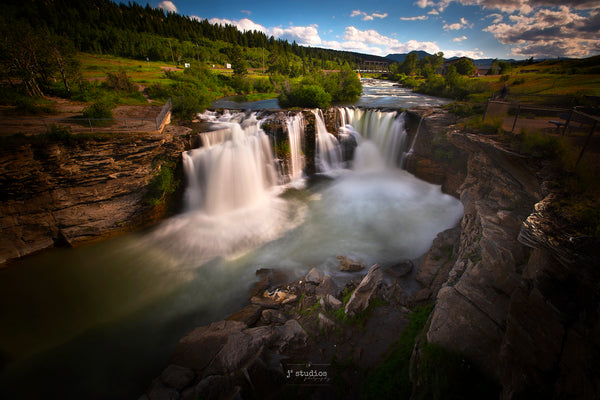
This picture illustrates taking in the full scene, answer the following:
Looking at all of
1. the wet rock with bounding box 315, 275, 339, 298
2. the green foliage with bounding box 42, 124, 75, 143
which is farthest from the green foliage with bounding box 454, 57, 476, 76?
the green foliage with bounding box 42, 124, 75, 143

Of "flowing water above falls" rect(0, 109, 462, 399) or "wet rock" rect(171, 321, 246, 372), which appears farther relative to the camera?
"flowing water above falls" rect(0, 109, 462, 399)

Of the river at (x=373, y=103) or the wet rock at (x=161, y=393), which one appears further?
the river at (x=373, y=103)

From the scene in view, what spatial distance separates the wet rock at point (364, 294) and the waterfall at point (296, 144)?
45.2 ft

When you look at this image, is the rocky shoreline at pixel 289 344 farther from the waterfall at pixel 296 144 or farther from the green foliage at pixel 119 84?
the green foliage at pixel 119 84

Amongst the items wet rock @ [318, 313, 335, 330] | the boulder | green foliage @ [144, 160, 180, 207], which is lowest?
the boulder

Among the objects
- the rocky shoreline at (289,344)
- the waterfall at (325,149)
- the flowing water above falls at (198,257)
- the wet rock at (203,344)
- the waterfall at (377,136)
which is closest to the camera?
the rocky shoreline at (289,344)

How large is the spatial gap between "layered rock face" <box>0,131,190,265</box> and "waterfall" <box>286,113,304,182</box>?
9.66m

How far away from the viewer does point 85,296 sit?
34.6ft

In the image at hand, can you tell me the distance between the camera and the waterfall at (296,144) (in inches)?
812

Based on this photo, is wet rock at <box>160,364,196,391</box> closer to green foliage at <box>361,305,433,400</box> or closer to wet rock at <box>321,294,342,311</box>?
wet rock at <box>321,294,342,311</box>

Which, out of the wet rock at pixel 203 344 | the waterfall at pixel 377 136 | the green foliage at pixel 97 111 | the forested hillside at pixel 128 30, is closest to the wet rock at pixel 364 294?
the wet rock at pixel 203 344

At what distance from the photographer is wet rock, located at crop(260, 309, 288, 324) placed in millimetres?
8438

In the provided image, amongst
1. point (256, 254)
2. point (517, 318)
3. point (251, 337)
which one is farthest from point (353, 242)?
point (517, 318)

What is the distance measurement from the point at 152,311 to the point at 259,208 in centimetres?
873
